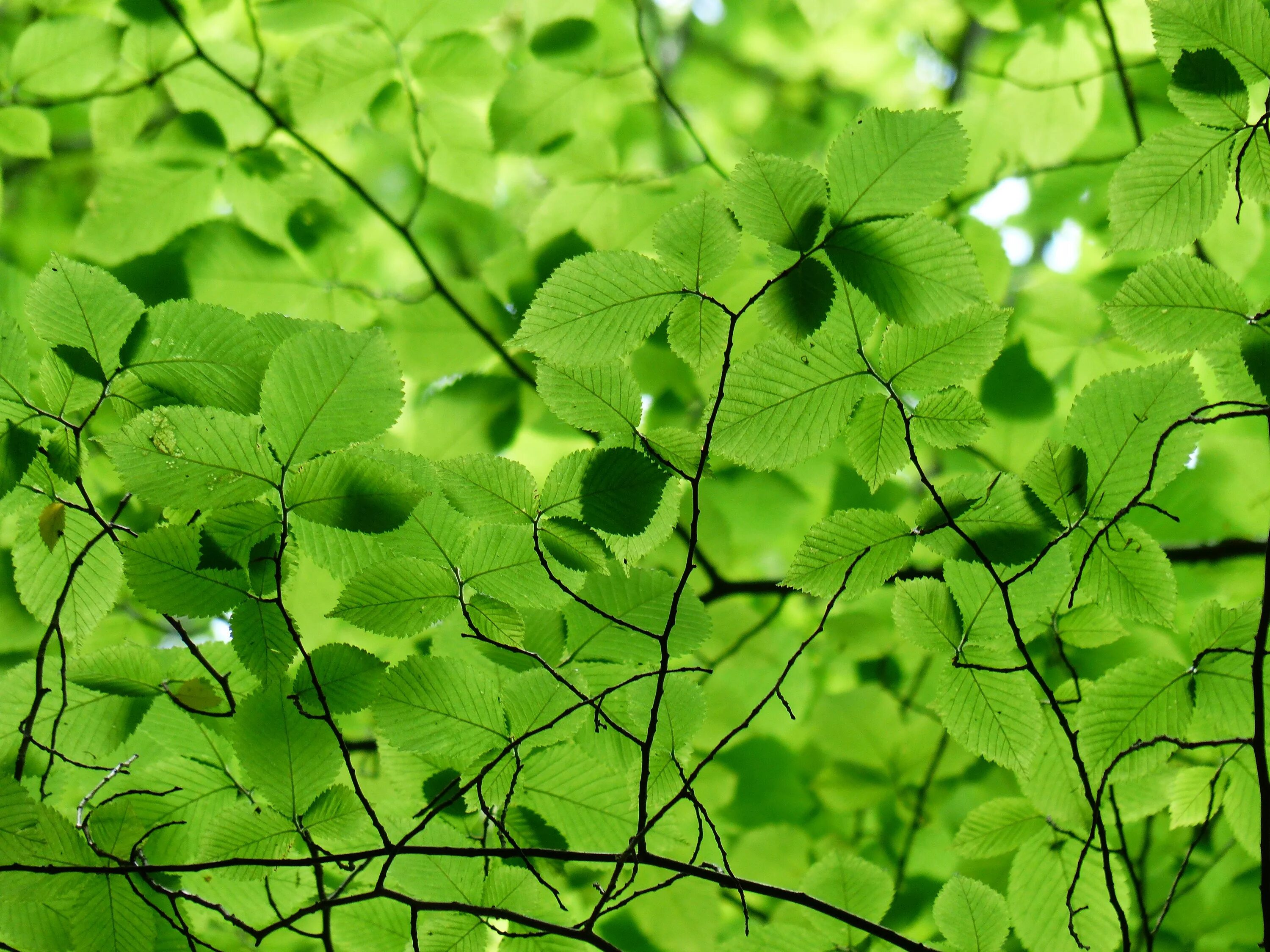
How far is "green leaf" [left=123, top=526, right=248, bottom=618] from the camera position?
0.69m

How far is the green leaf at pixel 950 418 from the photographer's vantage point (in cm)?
76

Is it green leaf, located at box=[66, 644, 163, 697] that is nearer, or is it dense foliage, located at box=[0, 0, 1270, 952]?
dense foliage, located at box=[0, 0, 1270, 952]

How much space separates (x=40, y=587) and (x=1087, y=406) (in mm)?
1025

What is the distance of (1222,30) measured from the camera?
73cm

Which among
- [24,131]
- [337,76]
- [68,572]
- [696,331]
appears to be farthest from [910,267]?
[24,131]

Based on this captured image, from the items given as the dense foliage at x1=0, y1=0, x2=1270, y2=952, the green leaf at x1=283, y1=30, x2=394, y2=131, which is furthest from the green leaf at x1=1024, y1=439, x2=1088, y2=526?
the green leaf at x1=283, y1=30, x2=394, y2=131

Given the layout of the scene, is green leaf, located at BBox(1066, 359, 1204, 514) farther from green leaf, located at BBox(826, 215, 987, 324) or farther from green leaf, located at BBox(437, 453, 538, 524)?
green leaf, located at BBox(437, 453, 538, 524)

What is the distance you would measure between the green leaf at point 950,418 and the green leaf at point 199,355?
594 millimetres

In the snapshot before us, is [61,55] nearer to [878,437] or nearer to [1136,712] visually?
[878,437]

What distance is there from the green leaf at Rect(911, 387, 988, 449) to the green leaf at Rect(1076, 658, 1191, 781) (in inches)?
11.3

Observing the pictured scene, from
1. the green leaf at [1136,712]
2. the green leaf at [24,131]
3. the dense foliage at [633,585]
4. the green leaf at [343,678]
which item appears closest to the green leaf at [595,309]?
the dense foliage at [633,585]

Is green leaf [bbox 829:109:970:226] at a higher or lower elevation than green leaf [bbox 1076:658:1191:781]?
higher

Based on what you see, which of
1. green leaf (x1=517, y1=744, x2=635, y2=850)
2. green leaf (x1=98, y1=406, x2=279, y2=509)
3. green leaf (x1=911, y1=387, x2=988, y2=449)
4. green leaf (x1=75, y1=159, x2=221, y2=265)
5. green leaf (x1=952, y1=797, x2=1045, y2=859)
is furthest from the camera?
green leaf (x1=75, y1=159, x2=221, y2=265)

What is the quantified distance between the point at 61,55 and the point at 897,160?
61.3 inches
